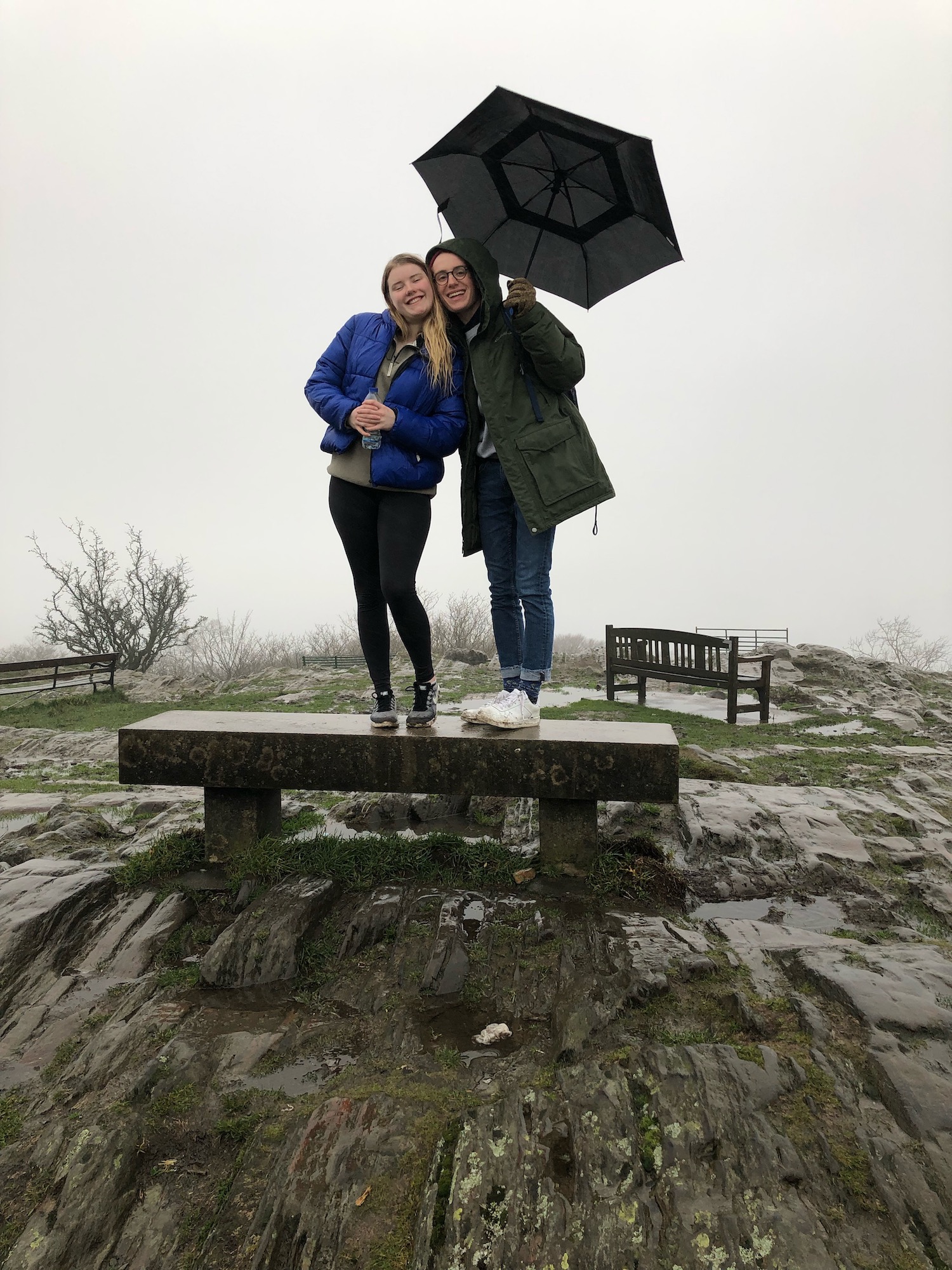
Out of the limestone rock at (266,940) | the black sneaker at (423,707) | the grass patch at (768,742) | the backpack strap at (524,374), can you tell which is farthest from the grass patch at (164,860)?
the grass patch at (768,742)

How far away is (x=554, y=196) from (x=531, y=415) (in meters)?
1.33

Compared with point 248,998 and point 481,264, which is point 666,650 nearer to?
point 481,264

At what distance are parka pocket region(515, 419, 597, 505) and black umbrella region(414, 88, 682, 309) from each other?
3.44 ft

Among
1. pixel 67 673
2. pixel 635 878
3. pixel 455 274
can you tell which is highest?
pixel 455 274

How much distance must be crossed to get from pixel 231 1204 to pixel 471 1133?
0.67 metres

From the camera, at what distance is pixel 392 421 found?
11.9ft

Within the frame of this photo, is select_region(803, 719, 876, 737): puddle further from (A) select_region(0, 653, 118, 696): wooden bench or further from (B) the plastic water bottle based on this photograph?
(A) select_region(0, 653, 118, 696): wooden bench

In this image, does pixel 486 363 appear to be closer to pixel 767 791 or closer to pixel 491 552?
pixel 491 552

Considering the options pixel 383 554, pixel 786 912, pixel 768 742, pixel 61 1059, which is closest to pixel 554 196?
pixel 383 554

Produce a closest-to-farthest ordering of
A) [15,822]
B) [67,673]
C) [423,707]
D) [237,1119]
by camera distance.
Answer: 1. [237,1119]
2. [423,707]
3. [15,822]
4. [67,673]

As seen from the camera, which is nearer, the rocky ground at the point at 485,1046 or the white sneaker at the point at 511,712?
the rocky ground at the point at 485,1046

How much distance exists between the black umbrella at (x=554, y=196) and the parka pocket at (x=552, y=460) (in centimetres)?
105

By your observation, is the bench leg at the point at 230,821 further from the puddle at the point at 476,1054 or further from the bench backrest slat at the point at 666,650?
the bench backrest slat at the point at 666,650

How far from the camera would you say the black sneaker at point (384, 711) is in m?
4.03
